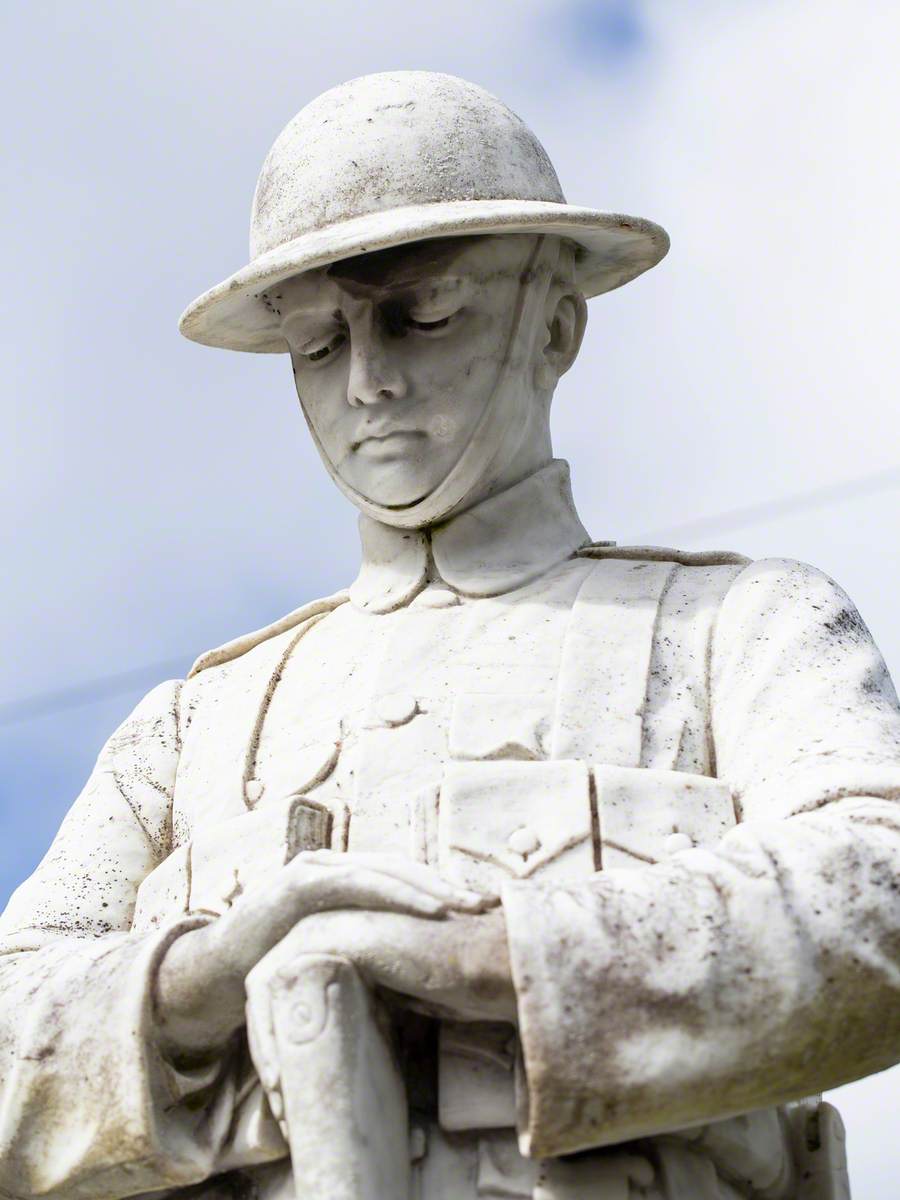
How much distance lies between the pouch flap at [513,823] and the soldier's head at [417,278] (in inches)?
52.8

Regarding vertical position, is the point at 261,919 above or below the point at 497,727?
below

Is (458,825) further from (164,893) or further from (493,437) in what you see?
(493,437)

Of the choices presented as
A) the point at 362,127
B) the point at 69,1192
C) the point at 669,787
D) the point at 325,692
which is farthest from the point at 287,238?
the point at 69,1192

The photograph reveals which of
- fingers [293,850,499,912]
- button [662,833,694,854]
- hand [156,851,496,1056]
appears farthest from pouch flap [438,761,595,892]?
hand [156,851,496,1056]

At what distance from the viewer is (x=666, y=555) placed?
9930mm

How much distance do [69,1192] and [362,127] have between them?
11.5 feet

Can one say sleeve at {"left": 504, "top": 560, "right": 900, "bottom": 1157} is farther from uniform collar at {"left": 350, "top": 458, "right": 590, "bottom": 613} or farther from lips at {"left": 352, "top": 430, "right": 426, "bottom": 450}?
lips at {"left": 352, "top": 430, "right": 426, "bottom": 450}

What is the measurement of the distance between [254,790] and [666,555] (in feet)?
5.03

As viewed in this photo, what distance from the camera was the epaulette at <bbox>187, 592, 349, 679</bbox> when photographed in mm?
10289

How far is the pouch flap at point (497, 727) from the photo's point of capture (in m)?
9.04

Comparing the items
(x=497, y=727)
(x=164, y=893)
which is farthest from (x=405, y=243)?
(x=164, y=893)

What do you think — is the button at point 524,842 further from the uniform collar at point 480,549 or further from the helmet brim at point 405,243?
the helmet brim at point 405,243

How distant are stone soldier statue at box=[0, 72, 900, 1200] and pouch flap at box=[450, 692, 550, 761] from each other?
0.01 m

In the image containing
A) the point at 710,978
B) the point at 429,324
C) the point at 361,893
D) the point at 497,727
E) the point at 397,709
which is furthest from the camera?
the point at 429,324
